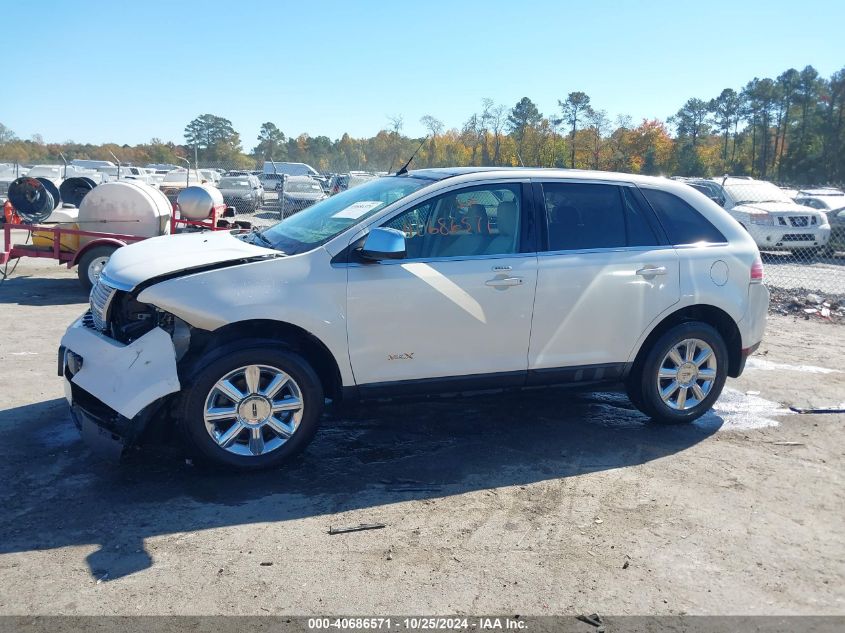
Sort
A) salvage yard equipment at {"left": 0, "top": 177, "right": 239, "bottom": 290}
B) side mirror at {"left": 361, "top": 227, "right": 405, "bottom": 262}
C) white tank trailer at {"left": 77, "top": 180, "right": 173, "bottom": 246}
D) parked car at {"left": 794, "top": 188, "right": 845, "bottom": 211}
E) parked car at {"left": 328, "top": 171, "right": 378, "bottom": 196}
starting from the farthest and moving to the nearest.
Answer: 1. parked car at {"left": 328, "top": 171, "right": 378, "bottom": 196}
2. parked car at {"left": 794, "top": 188, "right": 845, "bottom": 211}
3. white tank trailer at {"left": 77, "top": 180, "right": 173, "bottom": 246}
4. salvage yard equipment at {"left": 0, "top": 177, "right": 239, "bottom": 290}
5. side mirror at {"left": 361, "top": 227, "right": 405, "bottom": 262}

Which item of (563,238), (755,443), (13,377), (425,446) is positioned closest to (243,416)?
(425,446)

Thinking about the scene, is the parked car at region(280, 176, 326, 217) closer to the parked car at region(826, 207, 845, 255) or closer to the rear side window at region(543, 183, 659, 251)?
the parked car at region(826, 207, 845, 255)

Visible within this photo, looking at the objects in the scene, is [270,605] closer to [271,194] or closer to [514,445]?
[514,445]

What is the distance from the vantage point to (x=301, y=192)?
26.0m

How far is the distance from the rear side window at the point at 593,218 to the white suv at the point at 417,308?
1 centimetres

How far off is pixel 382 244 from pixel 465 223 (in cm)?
76

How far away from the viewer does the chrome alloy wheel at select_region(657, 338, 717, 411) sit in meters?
5.48

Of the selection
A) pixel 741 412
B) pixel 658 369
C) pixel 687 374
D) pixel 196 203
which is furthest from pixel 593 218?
pixel 196 203

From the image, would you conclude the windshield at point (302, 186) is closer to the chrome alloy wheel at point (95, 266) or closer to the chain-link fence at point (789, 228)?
the chain-link fence at point (789, 228)

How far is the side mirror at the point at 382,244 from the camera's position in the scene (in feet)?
14.7

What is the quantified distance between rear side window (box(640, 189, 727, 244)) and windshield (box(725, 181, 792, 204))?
13.2 meters

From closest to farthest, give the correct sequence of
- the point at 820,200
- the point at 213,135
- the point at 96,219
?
the point at 96,219 → the point at 820,200 → the point at 213,135

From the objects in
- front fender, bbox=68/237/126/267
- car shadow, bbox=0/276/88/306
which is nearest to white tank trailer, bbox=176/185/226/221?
front fender, bbox=68/237/126/267

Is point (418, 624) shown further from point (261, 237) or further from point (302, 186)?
point (302, 186)
